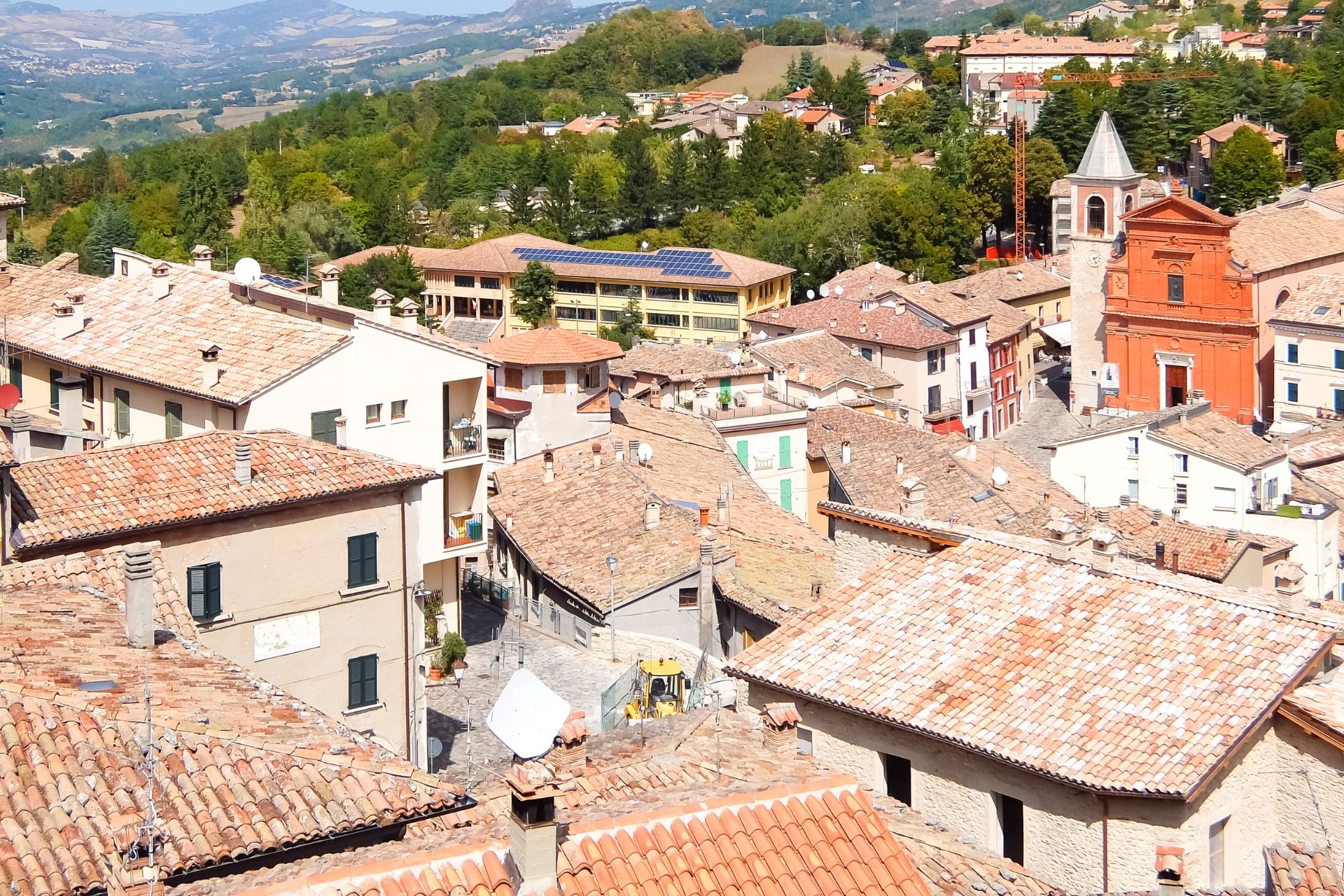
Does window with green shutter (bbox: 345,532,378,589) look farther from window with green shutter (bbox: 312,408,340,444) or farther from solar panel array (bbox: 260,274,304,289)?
solar panel array (bbox: 260,274,304,289)

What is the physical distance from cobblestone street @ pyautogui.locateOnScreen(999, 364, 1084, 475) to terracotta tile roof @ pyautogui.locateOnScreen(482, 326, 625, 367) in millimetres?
16403

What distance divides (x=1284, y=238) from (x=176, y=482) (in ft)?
162

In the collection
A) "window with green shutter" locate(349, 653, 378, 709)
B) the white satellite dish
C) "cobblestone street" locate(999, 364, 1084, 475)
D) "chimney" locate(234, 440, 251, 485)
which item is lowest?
"cobblestone street" locate(999, 364, 1084, 475)

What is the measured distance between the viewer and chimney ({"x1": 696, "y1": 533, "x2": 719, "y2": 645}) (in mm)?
24797

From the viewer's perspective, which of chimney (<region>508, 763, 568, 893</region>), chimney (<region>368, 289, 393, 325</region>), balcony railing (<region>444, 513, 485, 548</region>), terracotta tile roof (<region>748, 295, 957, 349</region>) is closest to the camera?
chimney (<region>508, 763, 568, 893</region>)

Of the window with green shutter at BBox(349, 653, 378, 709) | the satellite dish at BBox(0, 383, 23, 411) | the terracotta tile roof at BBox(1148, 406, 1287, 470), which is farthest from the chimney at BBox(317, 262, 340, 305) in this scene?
the terracotta tile roof at BBox(1148, 406, 1287, 470)

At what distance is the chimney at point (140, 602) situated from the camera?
45.8 feet

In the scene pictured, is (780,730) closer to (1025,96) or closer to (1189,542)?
(1189,542)

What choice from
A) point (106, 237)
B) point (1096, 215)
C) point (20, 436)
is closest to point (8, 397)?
point (20, 436)

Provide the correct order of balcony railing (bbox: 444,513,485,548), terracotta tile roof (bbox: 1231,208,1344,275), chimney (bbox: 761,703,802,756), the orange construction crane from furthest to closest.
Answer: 1. the orange construction crane
2. terracotta tile roof (bbox: 1231,208,1344,275)
3. balcony railing (bbox: 444,513,485,548)
4. chimney (bbox: 761,703,802,756)

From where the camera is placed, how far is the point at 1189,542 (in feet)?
98.7

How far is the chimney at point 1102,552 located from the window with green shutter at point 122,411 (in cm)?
1541

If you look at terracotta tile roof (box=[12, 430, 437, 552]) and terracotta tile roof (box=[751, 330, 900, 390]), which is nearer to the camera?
terracotta tile roof (box=[12, 430, 437, 552])

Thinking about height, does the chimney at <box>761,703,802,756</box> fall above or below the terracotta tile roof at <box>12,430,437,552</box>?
below
